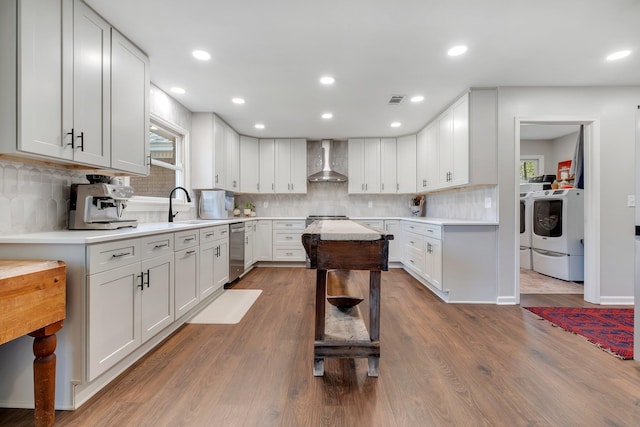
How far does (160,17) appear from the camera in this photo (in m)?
2.05

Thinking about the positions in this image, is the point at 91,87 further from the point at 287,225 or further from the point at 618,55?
the point at 618,55

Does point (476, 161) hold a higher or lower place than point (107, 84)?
lower

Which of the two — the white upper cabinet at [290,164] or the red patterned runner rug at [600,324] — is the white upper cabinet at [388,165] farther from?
the red patterned runner rug at [600,324]

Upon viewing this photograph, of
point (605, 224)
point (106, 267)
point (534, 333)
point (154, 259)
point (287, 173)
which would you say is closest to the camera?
point (106, 267)

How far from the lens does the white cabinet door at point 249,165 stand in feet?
17.1

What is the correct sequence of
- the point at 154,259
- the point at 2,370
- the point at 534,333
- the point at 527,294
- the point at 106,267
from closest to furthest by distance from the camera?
the point at 2,370 → the point at 106,267 → the point at 154,259 → the point at 534,333 → the point at 527,294

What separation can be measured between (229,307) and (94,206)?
5.23 feet

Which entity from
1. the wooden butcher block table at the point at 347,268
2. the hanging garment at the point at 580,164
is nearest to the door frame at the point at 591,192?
the hanging garment at the point at 580,164

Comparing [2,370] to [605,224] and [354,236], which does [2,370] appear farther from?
[605,224]

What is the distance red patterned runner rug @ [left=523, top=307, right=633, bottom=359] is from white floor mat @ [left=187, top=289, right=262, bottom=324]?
2971mm

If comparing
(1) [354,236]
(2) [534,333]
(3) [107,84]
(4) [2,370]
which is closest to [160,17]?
(3) [107,84]

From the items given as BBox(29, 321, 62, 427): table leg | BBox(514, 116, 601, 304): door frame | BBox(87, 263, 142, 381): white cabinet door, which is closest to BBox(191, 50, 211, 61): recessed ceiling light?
BBox(87, 263, 142, 381): white cabinet door

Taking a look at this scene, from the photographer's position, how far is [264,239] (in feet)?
16.8

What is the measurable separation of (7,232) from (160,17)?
1.74m
